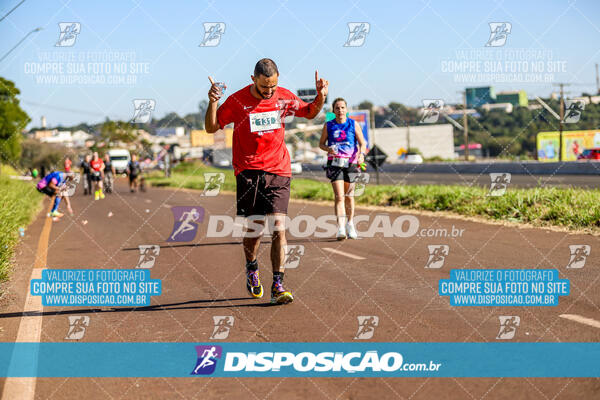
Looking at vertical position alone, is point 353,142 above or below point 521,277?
above

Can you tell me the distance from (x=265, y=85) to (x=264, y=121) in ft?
1.07

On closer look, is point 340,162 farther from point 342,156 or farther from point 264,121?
point 264,121

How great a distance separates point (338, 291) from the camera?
278 inches

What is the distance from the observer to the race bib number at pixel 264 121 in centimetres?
645

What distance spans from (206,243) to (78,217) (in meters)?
9.44

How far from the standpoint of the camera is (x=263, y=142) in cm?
655

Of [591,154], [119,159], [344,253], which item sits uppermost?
[344,253]

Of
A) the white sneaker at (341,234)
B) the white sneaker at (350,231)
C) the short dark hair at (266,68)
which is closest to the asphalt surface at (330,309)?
the white sneaker at (341,234)

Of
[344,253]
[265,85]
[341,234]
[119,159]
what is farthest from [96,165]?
[119,159]

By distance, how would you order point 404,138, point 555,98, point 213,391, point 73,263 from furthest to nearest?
point 404,138, point 555,98, point 73,263, point 213,391

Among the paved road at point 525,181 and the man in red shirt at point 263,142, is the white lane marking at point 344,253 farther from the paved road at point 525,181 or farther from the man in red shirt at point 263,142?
the paved road at point 525,181

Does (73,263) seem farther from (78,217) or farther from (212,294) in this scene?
(78,217)

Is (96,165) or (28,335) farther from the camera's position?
(96,165)

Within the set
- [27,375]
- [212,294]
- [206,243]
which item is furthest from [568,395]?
[206,243]
